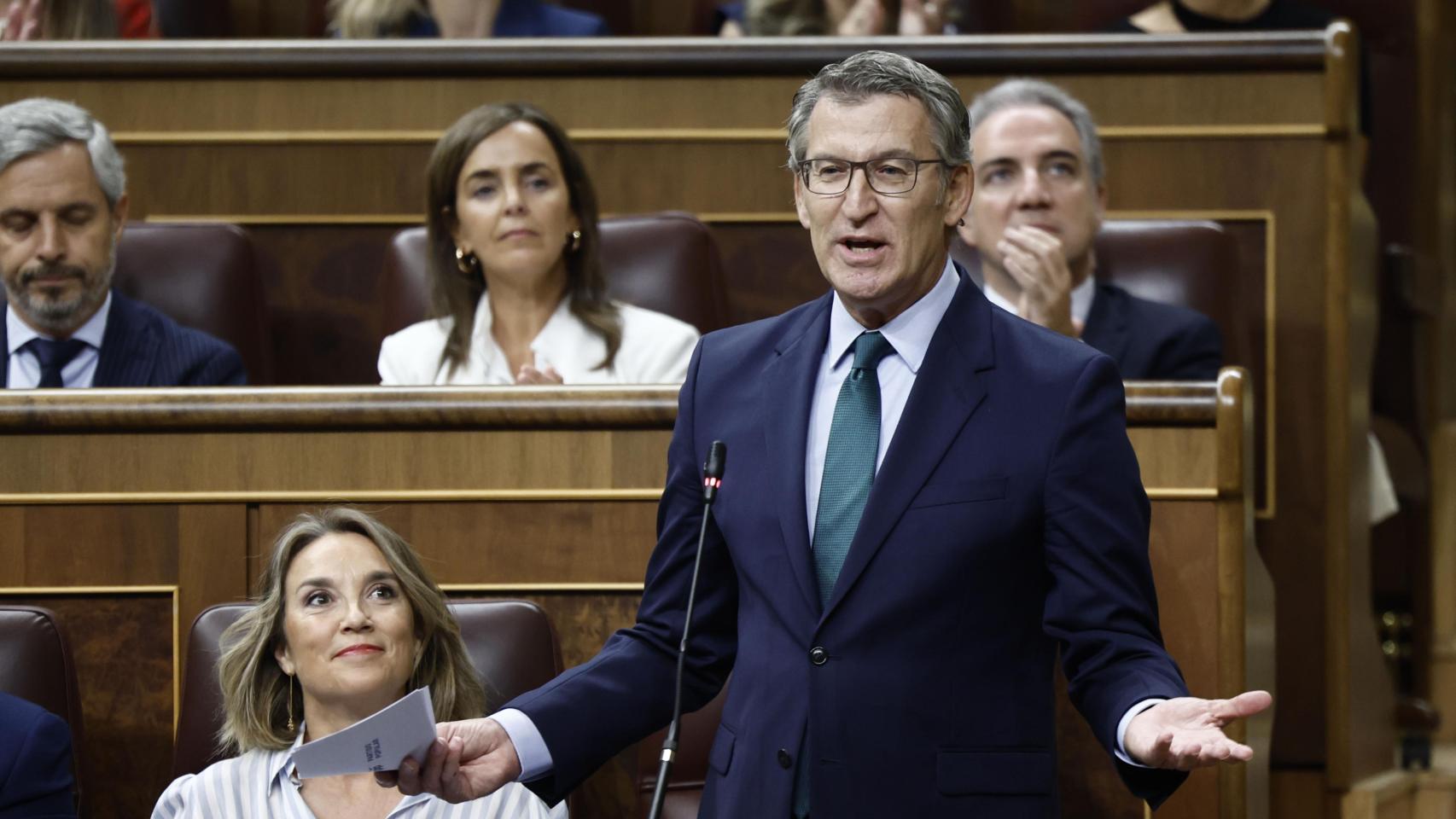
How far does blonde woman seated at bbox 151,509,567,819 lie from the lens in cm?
110

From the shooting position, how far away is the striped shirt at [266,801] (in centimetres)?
109

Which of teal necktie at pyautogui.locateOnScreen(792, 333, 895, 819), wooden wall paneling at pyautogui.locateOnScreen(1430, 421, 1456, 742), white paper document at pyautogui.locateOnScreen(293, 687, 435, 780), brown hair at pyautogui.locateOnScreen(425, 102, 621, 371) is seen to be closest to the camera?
white paper document at pyautogui.locateOnScreen(293, 687, 435, 780)

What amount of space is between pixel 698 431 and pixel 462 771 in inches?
7.9

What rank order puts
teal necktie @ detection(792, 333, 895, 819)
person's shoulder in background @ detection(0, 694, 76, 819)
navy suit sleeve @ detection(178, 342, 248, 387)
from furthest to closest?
navy suit sleeve @ detection(178, 342, 248, 387) → person's shoulder in background @ detection(0, 694, 76, 819) → teal necktie @ detection(792, 333, 895, 819)

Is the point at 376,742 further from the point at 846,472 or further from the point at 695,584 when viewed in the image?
the point at 846,472

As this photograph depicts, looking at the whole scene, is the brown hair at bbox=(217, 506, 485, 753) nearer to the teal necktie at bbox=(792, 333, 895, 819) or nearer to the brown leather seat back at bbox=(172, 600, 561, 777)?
the brown leather seat back at bbox=(172, 600, 561, 777)

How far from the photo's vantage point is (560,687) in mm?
884

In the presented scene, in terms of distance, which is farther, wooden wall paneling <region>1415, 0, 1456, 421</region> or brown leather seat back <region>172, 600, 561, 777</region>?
wooden wall paneling <region>1415, 0, 1456, 421</region>

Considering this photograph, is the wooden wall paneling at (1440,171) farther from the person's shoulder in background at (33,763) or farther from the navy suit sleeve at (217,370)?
the person's shoulder in background at (33,763)

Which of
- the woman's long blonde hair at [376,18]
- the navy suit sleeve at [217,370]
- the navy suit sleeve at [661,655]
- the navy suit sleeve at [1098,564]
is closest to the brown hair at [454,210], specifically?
the navy suit sleeve at [217,370]

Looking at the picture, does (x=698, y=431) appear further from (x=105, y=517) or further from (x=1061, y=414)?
(x=105, y=517)

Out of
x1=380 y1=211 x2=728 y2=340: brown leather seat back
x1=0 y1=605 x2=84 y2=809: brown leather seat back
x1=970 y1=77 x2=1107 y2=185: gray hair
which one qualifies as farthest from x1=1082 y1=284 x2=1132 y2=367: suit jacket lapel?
x1=0 y1=605 x2=84 y2=809: brown leather seat back

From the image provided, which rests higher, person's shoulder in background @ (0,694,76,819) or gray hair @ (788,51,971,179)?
gray hair @ (788,51,971,179)

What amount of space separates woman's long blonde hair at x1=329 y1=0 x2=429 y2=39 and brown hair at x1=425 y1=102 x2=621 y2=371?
0.39 m
